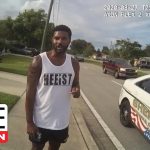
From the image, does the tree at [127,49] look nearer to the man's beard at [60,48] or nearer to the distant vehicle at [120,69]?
the distant vehicle at [120,69]

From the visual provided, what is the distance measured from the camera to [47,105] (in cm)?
441

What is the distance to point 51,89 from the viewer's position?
4395 mm

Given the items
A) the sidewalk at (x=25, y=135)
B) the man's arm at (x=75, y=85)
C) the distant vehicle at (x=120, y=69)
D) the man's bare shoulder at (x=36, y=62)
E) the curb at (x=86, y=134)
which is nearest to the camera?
the man's bare shoulder at (x=36, y=62)

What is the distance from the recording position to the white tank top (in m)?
4.38

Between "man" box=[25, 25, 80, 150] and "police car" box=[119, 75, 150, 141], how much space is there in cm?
367

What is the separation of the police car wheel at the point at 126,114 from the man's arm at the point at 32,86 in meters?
5.40

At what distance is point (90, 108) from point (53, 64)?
8.65 m

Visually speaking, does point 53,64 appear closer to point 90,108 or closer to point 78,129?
point 78,129

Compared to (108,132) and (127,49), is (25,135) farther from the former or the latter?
(127,49)

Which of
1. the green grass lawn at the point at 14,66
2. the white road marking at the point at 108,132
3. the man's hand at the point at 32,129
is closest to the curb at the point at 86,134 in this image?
the white road marking at the point at 108,132

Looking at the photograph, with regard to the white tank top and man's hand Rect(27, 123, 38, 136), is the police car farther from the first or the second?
man's hand Rect(27, 123, 38, 136)

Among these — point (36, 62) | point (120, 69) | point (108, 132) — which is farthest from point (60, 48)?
point (120, 69)

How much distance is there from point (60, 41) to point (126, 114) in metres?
5.69

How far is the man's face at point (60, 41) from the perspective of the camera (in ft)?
14.5
